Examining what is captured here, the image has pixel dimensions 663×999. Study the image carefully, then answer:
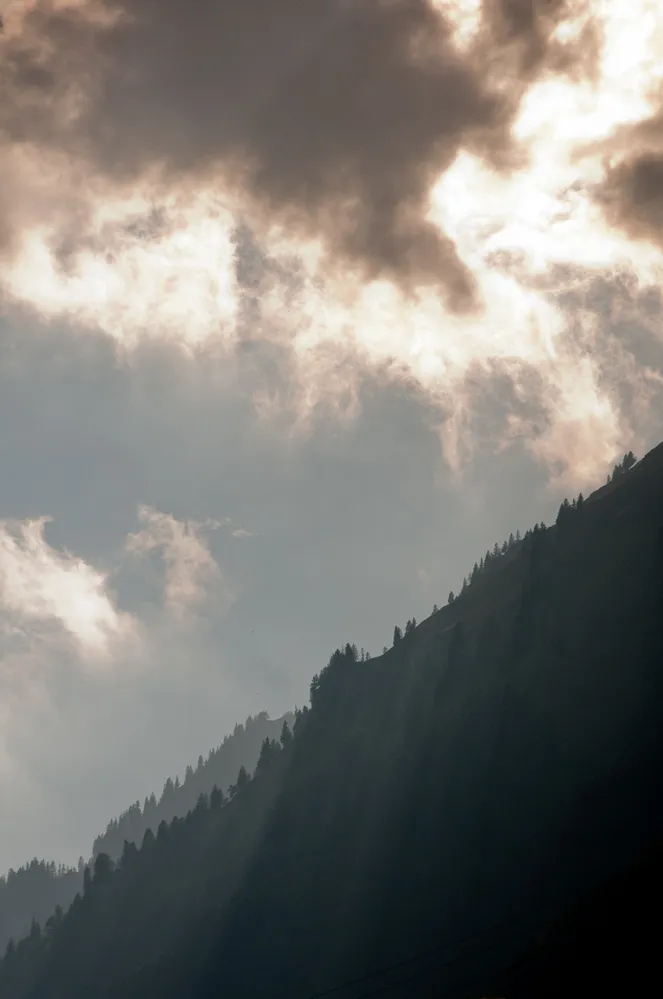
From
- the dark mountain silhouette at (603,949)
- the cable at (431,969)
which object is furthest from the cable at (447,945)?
the dark mountain silhouette at (603,949)

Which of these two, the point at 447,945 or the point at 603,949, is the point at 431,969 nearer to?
the point at 447,945

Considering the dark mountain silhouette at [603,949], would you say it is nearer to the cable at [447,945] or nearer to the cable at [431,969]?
the cable at [431,969]

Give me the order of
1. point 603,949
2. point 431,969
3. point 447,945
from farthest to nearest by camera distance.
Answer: point 447,945
point 431,969
point 603,949

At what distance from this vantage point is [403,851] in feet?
625

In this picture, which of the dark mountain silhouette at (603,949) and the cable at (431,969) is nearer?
the dark mountain silhouette at (603,949)

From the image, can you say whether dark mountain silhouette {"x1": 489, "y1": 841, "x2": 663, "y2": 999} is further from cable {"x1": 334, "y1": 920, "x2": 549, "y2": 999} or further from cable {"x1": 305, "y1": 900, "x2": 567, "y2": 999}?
cable {"x1": 305, "y1": 900, "x2": 567, "y2": 999}

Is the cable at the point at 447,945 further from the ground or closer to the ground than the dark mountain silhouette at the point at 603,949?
further from the ground

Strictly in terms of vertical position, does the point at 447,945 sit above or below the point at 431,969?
above

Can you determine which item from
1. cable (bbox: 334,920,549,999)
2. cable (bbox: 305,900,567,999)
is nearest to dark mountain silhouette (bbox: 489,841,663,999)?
cable (bbox: 334,920,549,999)

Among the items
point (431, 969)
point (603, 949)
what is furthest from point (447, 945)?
point (603, 949)

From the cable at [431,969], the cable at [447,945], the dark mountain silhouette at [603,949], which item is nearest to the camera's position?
the dark mountain silhouette at [603,949]

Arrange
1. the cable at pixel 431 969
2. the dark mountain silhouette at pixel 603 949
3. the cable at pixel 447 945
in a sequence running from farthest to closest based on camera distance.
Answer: the cable at pixel 447 945, the cable at pixel 431 969, the dark mountain silhouette at pixel 603 949

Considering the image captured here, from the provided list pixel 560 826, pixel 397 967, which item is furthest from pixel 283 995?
pixel 560 826

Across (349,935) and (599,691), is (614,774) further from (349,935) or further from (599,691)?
(349,935)
